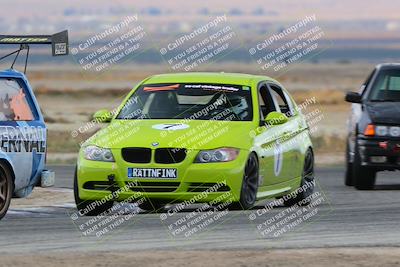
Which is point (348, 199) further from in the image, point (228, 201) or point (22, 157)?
point (22, 157)

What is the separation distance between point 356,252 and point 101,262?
7.34 ft

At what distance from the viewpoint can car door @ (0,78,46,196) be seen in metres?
14.9

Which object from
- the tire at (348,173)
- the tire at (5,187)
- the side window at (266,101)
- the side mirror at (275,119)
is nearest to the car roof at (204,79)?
the side window at (266,101)

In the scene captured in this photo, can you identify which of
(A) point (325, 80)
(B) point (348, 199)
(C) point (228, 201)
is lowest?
(A) point (325, 80)

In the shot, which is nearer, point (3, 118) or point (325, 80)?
point (3, 118)

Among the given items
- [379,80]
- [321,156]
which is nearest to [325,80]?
[321,156]

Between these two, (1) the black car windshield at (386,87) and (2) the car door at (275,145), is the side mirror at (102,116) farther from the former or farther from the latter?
(1) the black car windshield at (386,87)

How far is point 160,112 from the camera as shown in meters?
16.5

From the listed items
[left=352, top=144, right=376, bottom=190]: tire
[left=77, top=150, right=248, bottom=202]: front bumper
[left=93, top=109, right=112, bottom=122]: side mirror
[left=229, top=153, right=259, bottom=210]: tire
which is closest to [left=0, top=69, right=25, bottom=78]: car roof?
[left=93, top=109, right=112, bottom=122]: side mirror

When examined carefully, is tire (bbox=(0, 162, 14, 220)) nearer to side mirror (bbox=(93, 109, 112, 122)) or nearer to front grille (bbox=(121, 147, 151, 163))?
front grille (bbox=(121, 147, 151, 163))

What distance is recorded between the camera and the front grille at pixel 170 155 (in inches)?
602

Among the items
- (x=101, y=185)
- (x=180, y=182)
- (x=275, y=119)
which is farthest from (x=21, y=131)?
(x=275, y=119)

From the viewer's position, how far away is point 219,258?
37.8ft

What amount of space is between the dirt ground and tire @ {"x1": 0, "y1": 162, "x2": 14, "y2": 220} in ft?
10.1
